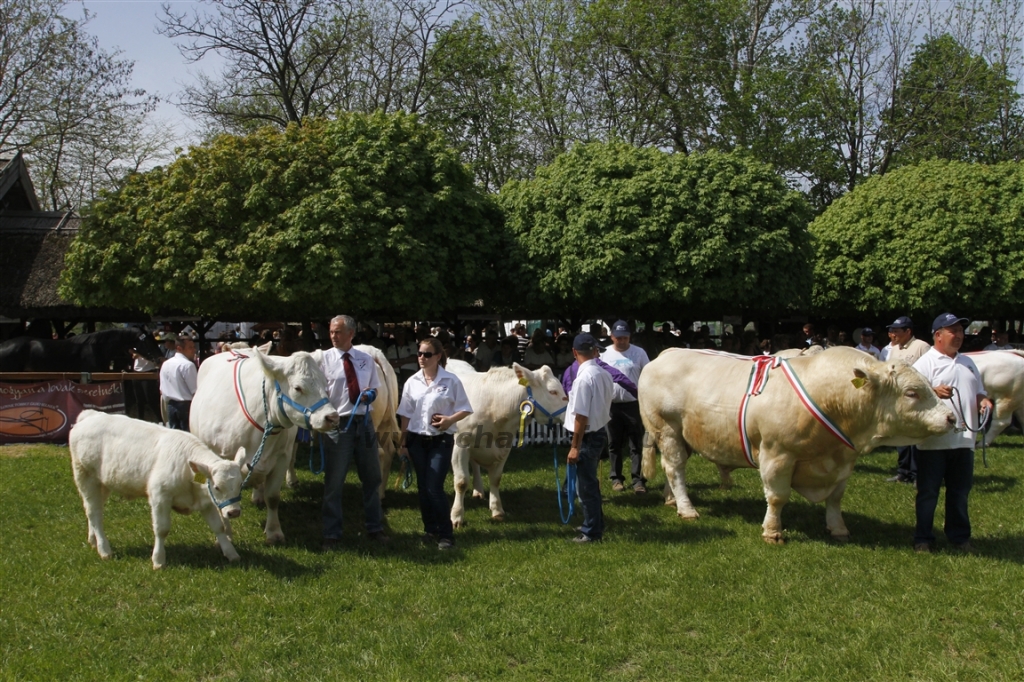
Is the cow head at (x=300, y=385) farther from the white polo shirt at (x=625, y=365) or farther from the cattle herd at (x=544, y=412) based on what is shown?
the white polo shirt at (x=625, y=365)

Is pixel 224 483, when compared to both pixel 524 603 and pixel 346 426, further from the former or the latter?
pixel 524 603

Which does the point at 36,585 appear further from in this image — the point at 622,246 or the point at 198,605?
the point at 622,246

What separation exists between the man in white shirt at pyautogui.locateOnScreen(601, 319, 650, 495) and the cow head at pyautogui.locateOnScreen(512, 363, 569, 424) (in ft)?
3.96

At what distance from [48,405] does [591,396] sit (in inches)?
380

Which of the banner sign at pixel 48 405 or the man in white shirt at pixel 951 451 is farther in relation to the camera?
the banner sign at pixel 48 405

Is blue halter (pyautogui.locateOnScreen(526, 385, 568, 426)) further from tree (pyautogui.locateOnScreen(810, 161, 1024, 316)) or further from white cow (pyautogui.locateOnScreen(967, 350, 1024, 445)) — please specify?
tree (pyautogui.locateOnScreen(810, 161, 1024, 316))

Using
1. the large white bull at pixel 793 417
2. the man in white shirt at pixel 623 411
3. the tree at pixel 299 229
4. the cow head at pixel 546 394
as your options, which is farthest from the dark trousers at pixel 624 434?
the tree at pixel 299 229

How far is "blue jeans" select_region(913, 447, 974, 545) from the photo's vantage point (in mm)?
6773

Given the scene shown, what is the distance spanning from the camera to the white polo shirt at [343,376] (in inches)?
284

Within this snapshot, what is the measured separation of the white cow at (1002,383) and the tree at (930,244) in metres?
→ 6.40

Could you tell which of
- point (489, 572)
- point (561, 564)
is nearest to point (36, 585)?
point (489, 572)

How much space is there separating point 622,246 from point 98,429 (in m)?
9.74

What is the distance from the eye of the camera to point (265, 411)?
729cm

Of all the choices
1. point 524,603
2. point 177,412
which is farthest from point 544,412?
point 177,412
